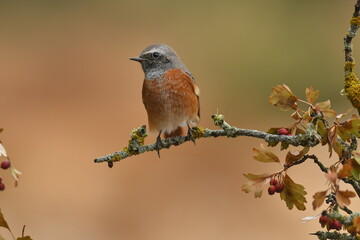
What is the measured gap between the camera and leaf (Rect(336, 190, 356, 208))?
165 cm

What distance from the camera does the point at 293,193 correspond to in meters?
1.99

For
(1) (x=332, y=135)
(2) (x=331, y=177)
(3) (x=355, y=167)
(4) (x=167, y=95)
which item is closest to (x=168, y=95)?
(4) (x=167, y=95)

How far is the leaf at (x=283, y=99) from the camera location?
2.05m

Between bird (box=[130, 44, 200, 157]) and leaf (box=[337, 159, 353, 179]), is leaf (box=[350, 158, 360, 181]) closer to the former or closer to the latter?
leaf (box=[337, 159, 353, 179])

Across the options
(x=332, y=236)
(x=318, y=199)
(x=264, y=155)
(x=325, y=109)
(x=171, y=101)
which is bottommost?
(x=332, y=236)

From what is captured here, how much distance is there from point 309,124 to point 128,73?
9498 mm

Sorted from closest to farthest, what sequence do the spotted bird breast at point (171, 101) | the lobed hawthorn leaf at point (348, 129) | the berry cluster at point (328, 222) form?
the berry cluster at point (328, 222) < the lobed hawthorn leaf at point (348, 129) < the spotted bird breast at point (171, 101)

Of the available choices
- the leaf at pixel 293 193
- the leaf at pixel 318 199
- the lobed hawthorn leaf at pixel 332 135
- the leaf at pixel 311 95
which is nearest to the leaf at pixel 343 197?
the leaf at pixel 318 199

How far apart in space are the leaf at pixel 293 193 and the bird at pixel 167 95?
5.75 feet

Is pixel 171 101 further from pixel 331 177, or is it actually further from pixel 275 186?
pixel 331 177

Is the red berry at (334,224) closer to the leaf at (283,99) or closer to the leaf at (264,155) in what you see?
the leaf at (264,155)

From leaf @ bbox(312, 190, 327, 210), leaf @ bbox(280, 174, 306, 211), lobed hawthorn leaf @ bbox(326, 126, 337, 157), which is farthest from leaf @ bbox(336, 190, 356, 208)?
leaf @ bbox(280, 174, 306, 211)

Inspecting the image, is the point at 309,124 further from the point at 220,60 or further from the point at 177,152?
the point at 220,60

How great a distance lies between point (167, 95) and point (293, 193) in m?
1.92
